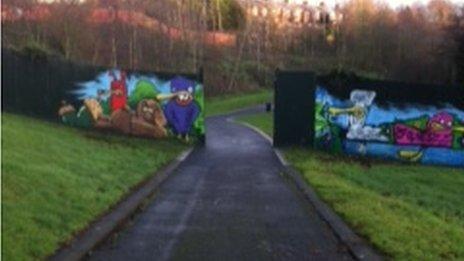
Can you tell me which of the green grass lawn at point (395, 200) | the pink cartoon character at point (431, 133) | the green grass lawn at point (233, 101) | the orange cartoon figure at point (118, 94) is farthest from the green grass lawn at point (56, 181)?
the green grass lawn at point (233, 101)

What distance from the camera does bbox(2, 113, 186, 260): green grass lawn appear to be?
9.62 m

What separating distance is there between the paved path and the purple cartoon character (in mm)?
8187

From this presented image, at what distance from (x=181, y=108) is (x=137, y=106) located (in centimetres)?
143

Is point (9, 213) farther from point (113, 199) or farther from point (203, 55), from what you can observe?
point (203, 55)

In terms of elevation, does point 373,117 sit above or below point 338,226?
above

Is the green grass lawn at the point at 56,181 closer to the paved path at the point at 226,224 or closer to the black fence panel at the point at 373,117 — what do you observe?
the paved path at the point at 226,224

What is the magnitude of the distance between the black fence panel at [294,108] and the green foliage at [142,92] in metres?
4.04

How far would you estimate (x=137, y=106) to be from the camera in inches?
1089

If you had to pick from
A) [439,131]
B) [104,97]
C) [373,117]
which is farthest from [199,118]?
[439,131]

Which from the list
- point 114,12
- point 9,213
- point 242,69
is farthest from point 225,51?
point 9,213

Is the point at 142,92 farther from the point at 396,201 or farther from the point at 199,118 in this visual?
the point at 396,201

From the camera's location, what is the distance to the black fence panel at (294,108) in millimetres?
27000

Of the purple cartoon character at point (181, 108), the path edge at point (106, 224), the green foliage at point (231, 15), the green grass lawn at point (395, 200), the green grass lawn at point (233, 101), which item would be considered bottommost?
the green grass lawn at point (233, 101)

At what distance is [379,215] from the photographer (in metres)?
12.8
